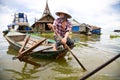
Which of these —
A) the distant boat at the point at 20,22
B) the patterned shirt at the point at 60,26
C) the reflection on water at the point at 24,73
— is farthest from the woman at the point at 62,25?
the distant boat at the point at 20,22

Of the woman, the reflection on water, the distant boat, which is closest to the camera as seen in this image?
the reflection on water

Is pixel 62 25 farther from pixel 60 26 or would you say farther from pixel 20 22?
pixel 20 22

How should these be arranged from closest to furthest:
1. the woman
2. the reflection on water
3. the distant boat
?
the reflection on water < the woman < the distant boat

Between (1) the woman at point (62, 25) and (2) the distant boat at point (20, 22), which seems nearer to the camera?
(1) the woman at point (62, 25)

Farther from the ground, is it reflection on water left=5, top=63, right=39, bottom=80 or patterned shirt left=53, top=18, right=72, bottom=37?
patterned shirt left=53, top=18, right=72, bottom=37

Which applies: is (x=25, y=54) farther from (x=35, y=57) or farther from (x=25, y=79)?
(x=35, y=57)

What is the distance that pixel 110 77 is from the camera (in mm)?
3844

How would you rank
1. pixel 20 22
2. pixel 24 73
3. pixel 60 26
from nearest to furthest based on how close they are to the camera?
pixel 24 73 → pixel 60 26 → pixel 20 22

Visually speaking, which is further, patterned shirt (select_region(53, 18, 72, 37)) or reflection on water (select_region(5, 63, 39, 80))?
patterned shirt (select_region(53, 18, 72, 37))

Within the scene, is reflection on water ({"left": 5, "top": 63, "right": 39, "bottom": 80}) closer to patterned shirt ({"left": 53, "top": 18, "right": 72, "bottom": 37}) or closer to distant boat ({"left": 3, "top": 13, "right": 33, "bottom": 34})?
patterned shirt ({"left": 53, "top": 18, "right": 72, "bottom": 37})

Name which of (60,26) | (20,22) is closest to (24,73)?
(60,26)

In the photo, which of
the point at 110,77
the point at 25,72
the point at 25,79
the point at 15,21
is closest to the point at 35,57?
the point at 25,72

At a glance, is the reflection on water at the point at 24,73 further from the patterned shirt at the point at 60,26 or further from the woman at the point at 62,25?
the patterned shirt at the point at 60,26

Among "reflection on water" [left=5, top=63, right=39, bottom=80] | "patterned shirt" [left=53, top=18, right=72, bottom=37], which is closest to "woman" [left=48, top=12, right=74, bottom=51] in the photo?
"patterned shirt" [left=53, top=18, right=72, bottom=37]
